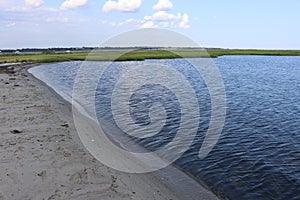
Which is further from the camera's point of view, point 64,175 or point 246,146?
point 246,146

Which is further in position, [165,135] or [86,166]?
[165,135]

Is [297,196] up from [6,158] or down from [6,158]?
down

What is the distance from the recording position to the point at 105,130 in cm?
1841

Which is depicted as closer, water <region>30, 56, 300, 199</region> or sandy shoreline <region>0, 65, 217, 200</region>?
sandy shoreline <region>0, 65, 217, 200</region>

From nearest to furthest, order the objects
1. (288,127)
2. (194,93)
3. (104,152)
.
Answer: (104,152) → (288,127) → (194,93)

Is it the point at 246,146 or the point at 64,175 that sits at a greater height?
the point at 64,175

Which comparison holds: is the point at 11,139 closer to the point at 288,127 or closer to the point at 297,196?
the point at 297,196

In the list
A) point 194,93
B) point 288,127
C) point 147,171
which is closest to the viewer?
point 147,171

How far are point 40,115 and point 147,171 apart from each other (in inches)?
391

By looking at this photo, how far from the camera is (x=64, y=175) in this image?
10578mm

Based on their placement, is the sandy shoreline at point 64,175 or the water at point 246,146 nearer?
the sandy shoreline at point 64,175

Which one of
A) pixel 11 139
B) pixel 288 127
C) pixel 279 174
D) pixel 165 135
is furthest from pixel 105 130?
pixel 288 127

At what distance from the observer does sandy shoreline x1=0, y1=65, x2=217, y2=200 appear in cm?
952

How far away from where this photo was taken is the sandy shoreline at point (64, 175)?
31.2ft
